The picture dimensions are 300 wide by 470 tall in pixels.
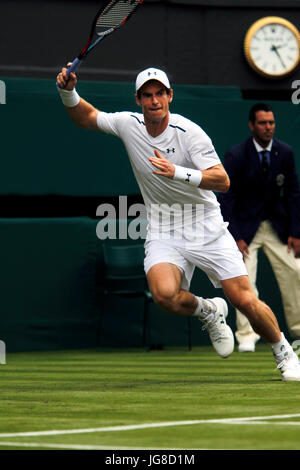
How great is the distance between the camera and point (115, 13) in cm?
773

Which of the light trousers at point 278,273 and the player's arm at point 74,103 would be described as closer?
the player's arm at point 74,103

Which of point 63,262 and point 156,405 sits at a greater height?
point 63,262

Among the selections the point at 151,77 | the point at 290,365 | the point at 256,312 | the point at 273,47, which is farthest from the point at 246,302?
the point at 273,47

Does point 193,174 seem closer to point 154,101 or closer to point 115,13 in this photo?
point 154,101

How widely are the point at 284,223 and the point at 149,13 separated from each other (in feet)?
19.6

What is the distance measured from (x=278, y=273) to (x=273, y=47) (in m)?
6.52

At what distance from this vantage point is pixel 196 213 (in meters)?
7.66

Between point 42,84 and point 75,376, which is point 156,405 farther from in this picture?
point 42,84

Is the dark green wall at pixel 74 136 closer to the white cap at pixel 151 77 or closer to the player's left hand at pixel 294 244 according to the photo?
the player's left hand at pixel 294 244

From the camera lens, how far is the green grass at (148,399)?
4590mm

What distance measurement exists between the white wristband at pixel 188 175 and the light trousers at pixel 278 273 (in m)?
3.98

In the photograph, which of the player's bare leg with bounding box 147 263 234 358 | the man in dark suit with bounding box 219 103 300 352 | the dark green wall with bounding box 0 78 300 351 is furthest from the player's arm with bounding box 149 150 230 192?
the dark green wall with bounding box 0 78 300 351

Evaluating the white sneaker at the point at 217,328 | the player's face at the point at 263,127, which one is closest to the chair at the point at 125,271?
the player's face at the point at 263,127
